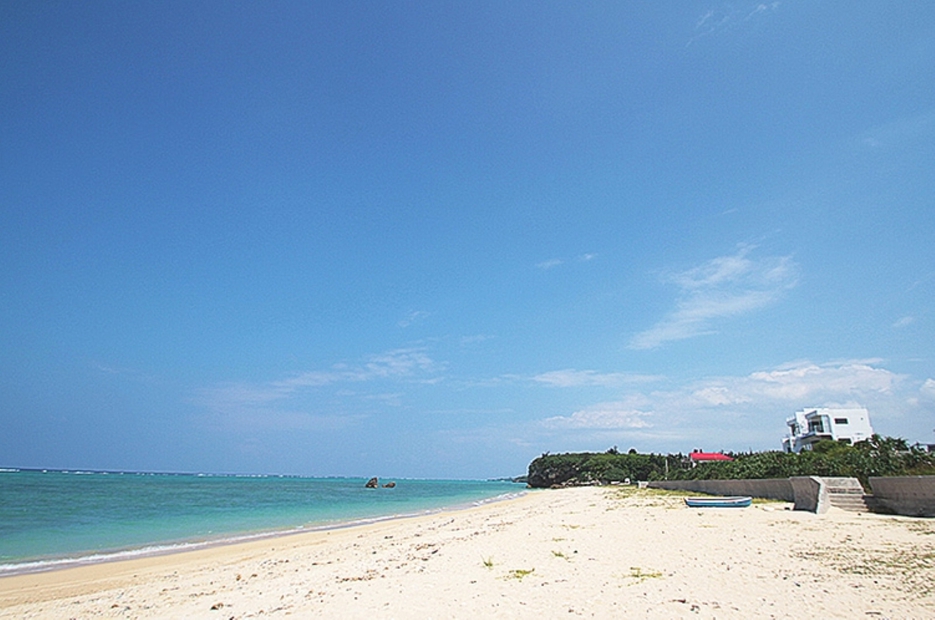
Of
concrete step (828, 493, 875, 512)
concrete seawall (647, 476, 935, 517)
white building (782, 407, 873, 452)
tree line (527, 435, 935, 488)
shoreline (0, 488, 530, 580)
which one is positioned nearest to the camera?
shoreline (0, 488, 530, 580)

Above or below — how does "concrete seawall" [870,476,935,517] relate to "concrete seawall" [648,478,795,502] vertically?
above

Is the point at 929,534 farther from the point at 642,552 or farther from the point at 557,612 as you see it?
the point at 557,612

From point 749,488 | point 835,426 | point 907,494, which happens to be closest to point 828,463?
point 749,488

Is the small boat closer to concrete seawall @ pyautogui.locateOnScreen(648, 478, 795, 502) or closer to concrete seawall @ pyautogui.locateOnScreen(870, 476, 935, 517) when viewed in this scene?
concrete seawall @ pyautogui.locateOnScreen(648, 478, 795, 502)

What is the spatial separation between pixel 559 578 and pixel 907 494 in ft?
49.1

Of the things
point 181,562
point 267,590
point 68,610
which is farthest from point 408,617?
point 181,562

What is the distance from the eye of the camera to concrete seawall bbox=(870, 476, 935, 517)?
15.6 m

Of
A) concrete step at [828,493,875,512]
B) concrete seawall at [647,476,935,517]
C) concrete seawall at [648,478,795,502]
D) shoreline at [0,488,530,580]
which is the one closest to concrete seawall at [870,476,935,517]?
concrete seawall at [647,476,935,517]

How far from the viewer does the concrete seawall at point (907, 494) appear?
1560cm

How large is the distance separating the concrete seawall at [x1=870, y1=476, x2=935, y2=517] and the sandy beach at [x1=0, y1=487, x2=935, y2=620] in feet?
4.48

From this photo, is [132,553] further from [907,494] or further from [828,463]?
[828,463]

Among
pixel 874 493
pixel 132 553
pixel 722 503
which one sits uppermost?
pixel 874 493

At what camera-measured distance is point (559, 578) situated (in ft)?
29.0

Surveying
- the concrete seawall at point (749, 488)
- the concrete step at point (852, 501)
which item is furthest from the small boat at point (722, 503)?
the concrete step at point (852, 501)
